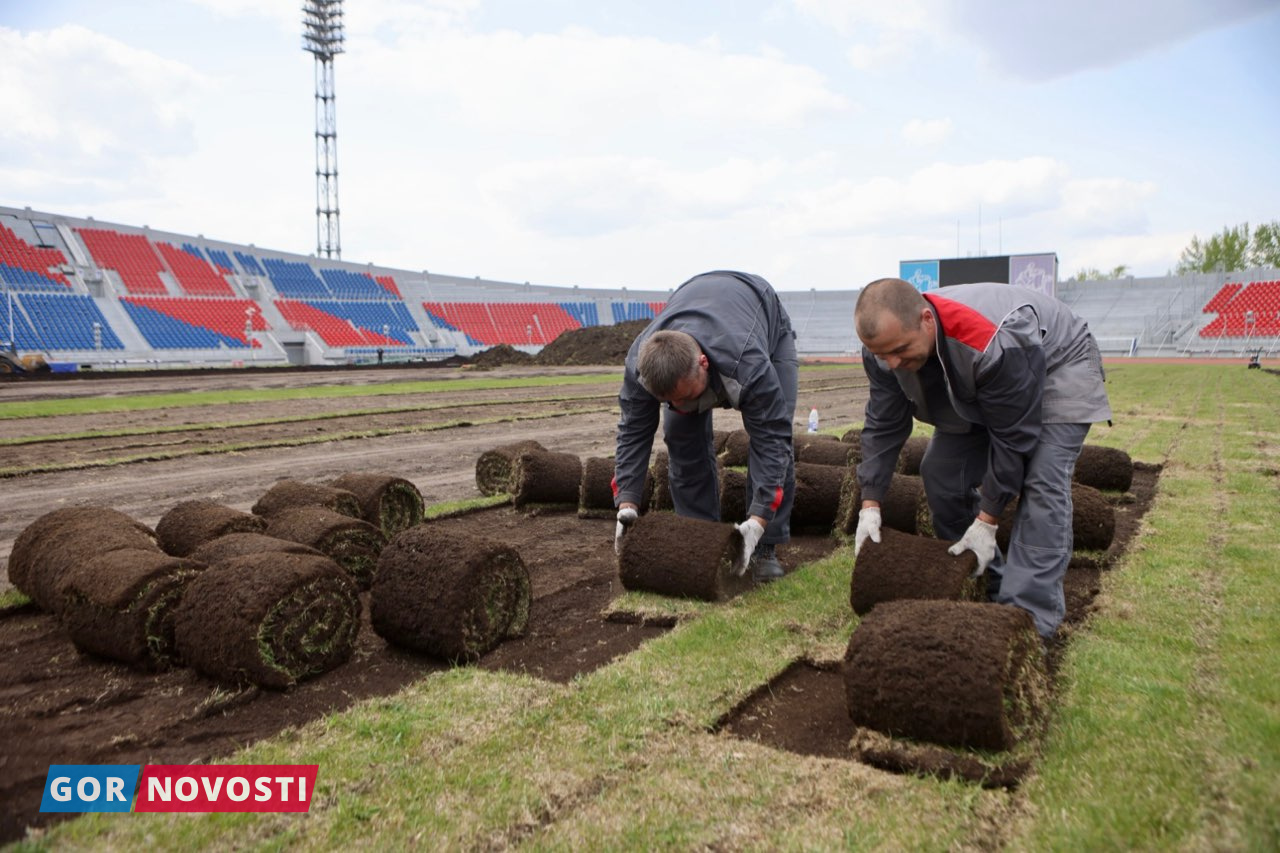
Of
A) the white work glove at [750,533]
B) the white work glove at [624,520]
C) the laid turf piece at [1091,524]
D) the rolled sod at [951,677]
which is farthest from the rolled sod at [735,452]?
the rolled sod at [951,677]

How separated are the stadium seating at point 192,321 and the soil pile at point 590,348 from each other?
53.4 ft

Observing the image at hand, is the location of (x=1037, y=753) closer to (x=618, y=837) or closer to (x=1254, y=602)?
(x=618, y=837)

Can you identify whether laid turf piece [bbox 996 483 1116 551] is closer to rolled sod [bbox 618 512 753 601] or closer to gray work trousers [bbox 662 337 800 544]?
gray work trousers [bbox 662 337 800 544]

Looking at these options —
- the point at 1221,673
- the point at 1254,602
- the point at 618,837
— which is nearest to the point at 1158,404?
the point at 1254,602

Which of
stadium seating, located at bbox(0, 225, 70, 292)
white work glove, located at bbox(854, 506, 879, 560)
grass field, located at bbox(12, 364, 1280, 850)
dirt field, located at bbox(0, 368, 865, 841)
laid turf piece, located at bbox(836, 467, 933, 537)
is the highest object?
stadium seating, located at bbox(0, 225, 70, 292)

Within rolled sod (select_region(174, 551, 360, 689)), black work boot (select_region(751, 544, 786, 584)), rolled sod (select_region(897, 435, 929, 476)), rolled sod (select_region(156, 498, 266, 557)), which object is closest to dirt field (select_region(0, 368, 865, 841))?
rolled sod (select_region(174, 551, 360, 689))

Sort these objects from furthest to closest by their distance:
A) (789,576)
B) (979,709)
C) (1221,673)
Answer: (789,576) → (1221,673) → (979,709)

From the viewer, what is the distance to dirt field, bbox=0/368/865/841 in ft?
12.5

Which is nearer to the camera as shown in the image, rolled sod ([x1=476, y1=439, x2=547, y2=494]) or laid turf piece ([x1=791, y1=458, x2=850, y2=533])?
laid turf piece ([x1=791, y1=458, x2=850, y2=533])

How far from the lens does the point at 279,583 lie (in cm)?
435

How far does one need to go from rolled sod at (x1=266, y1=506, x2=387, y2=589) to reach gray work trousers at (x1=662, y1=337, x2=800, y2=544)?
83.4 inches

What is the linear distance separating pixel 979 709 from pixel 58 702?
4.11 meters

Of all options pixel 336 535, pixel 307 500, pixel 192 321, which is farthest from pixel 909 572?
pixel 192 321

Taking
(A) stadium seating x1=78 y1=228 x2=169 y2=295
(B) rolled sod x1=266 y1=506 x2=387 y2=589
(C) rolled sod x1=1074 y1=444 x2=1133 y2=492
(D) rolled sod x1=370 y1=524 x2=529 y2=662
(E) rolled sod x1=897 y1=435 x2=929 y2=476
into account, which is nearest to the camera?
(D) rolled sod x1=370 y1=524 x2=529 y2=662
